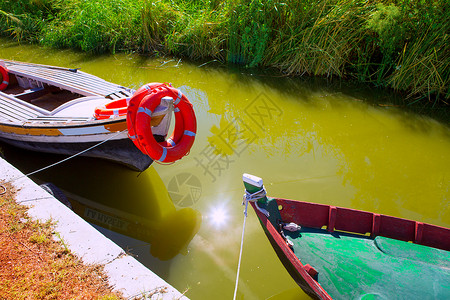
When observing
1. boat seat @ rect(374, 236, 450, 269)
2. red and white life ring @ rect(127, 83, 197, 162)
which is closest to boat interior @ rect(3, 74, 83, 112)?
red and white life ring @ rect(127, 83, 197, 162)

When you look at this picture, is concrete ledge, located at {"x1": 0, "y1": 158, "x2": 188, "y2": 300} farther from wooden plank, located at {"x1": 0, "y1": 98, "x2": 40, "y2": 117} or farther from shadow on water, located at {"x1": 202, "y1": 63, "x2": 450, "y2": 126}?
shadow on water, located at {"x1": 202, "y1": 63, "x2": 450, "y2": 126}

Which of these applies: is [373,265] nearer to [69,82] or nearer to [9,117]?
[9,117]

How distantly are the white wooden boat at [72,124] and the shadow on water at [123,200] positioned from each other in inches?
10.4

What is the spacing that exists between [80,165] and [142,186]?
1.15 m

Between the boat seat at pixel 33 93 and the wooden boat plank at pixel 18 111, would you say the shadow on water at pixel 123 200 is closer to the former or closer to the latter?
the wooden boat plank at pixel 18 111

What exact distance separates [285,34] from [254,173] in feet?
15.3

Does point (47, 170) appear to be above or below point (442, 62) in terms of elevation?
below

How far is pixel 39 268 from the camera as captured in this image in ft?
8.11

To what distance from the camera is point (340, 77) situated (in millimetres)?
7660

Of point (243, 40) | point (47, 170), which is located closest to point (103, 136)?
point (47, 170)

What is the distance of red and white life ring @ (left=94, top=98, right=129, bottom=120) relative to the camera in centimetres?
399

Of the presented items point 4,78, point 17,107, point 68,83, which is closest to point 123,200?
point 17,107

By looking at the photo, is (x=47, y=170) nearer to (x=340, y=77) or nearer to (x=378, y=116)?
(x=378, y=116)

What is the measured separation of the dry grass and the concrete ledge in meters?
0.06
